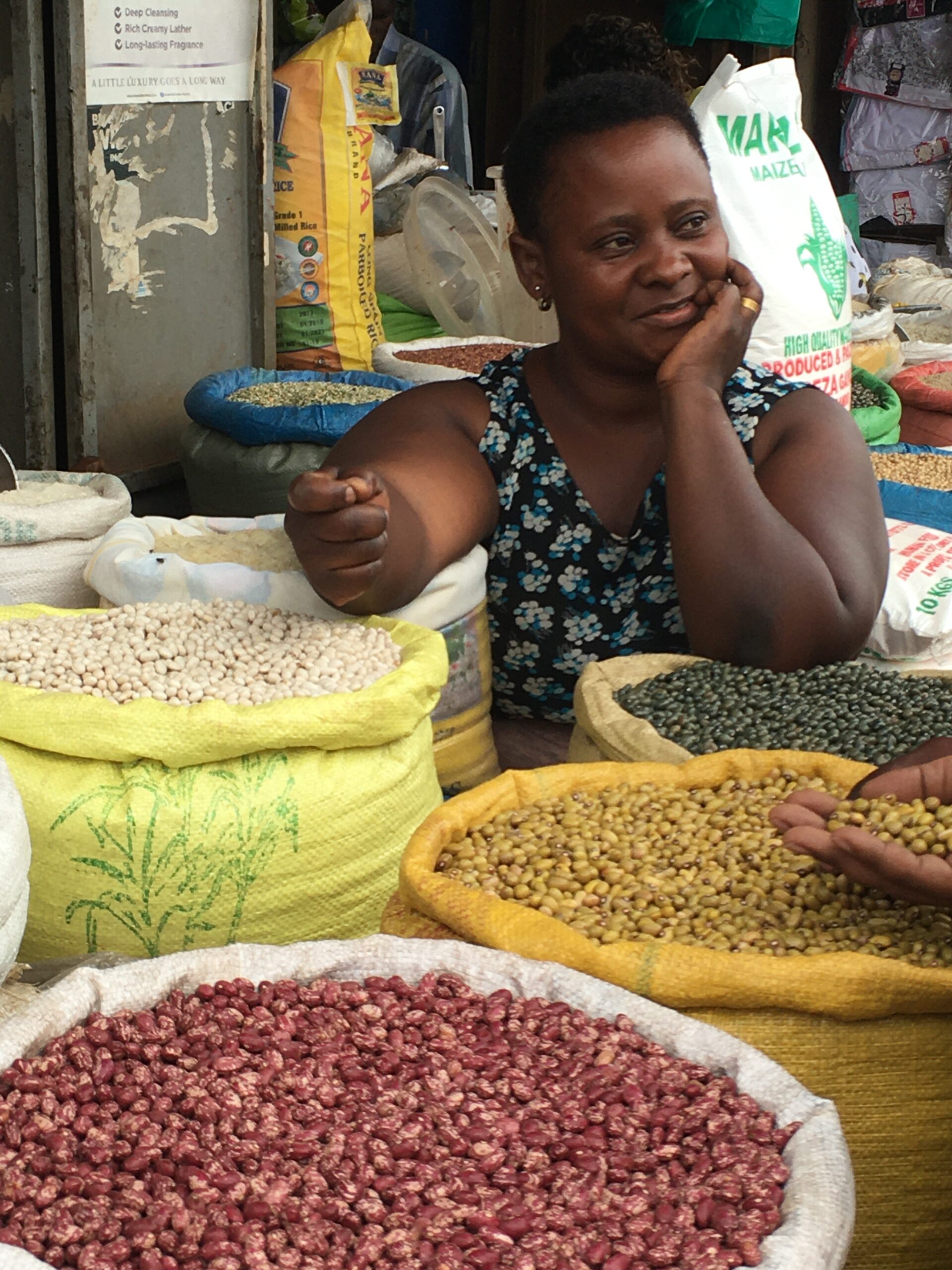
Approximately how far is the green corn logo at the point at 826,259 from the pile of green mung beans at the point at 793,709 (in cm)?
130

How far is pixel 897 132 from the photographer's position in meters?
7.34

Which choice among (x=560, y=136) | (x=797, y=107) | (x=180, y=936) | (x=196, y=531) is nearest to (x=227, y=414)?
(x=196, y=531)

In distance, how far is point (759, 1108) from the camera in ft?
4.22

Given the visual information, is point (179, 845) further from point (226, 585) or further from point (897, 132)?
point (897, 132)

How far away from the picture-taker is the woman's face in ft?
7.38

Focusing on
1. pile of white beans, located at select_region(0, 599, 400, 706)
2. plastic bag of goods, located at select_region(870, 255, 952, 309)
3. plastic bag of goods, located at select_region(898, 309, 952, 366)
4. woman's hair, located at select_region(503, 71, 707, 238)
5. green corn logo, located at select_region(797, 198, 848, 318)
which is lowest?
pile of white beans, located at select_region(0, 599, 400, 706)

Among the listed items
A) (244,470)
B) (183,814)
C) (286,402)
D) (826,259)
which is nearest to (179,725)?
(183,814)

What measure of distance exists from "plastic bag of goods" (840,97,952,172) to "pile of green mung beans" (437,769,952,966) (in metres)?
6.34

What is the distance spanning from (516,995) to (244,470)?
6.44 ft

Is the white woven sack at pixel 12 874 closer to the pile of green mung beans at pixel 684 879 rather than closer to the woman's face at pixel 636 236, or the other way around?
the pile of green mung beans at pixel 684 879

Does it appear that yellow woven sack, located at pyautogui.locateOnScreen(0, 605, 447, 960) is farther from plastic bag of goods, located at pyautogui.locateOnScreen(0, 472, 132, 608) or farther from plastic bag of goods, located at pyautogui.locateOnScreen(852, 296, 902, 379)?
plastic bag of goods, located at pyautogui.locateOnScreen(852, 296, 902, 379)

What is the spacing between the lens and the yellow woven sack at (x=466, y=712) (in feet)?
7.48

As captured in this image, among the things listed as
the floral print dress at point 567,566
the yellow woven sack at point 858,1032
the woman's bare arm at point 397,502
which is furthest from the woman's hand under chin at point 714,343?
the yellow woven sack at point 858,1032

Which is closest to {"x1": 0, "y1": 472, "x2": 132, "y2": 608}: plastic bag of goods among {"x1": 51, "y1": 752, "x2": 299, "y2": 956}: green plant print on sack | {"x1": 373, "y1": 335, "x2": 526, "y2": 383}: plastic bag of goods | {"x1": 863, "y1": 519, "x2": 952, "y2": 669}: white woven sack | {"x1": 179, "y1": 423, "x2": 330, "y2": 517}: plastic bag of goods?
{"x1": 179, "y1": 423, "x2": 330, "y2": 517}: plastic bag of goods
